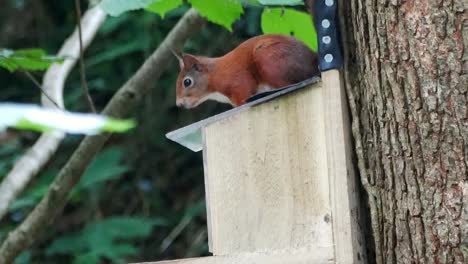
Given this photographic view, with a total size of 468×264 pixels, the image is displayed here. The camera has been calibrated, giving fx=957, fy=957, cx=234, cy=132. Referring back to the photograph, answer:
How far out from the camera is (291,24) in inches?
108

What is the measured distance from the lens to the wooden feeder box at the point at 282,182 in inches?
80.0

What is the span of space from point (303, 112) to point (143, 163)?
3689 mm

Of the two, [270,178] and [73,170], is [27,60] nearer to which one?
[270,178]

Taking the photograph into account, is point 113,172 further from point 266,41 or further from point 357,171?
point 357,171

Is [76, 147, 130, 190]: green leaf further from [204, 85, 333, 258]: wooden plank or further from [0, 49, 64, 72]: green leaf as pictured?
[204, 85, 333, 258]: wooden plank

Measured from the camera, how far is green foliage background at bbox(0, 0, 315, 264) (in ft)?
16.7

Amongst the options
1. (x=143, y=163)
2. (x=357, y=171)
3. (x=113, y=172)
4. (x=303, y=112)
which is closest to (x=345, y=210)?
(x=357, y=171)

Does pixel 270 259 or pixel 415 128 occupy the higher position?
pixel 415 128

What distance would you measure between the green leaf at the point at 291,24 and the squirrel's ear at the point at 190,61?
28 cm

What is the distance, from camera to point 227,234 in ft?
7.27

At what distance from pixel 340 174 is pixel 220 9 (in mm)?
828

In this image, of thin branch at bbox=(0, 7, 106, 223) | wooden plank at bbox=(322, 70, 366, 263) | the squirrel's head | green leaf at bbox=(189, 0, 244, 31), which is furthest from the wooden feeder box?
thin branch at bbox=(0, 7, 106, 223)

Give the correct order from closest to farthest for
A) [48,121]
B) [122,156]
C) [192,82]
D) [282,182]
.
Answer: [48,121], [282,182], [192,82], [122,156]

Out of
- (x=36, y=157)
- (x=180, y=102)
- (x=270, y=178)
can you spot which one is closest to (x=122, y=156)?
(x=36, y=157)
